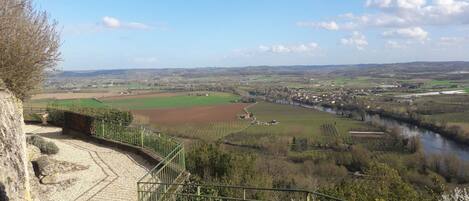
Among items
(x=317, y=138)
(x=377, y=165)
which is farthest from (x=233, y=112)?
(x=377, y=165)

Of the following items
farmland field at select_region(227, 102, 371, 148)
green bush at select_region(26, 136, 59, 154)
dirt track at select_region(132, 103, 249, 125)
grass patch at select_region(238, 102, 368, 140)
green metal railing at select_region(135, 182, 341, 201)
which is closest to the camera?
green metal railing at select_region(135, 182, 341, 201)

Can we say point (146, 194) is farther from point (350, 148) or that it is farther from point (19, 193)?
point (350, 148)

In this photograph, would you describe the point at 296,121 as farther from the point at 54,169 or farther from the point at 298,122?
the point at 54,169

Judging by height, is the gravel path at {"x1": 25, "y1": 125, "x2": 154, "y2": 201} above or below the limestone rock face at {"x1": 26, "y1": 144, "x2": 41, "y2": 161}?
below

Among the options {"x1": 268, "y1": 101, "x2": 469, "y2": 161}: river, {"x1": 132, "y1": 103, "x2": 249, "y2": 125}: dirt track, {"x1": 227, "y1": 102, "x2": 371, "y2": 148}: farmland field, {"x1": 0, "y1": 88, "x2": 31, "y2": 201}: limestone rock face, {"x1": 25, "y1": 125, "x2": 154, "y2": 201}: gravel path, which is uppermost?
{"x1": 0, "y1": 88, "x2": 31, "y2": 201}: limestone rock face

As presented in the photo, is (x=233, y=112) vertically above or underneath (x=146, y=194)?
underneath

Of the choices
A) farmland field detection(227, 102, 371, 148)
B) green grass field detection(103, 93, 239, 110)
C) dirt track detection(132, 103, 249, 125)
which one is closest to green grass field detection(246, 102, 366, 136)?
farmland field detection(227, 102, 371, 148)

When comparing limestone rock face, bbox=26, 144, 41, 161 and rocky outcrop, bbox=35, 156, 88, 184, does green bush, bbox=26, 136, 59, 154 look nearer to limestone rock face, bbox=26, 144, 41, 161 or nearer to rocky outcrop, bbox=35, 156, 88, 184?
limestone rock face, bbox=26, 144, 41, 161

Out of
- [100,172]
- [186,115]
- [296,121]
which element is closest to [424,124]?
[296,121]
